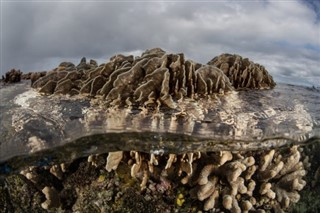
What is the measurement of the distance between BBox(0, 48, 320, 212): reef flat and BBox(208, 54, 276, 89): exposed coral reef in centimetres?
4

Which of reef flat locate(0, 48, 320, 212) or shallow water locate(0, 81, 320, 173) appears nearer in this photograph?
shallow water locate(0, 81, 320, 173)

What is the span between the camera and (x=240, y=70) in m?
8.27

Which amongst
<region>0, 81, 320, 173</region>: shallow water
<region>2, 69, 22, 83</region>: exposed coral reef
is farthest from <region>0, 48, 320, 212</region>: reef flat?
<region>2, 69, 22, 83</region>: exposed coral reef

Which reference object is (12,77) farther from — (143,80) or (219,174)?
(219,174)

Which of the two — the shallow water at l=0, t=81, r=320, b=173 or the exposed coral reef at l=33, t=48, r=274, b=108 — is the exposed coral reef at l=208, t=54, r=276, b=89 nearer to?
the exposed coral reef at l=33, t=48, r=274, b=108

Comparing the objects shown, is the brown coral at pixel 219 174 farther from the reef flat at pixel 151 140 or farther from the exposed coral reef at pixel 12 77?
the exposed coral reef at pixel 12 77

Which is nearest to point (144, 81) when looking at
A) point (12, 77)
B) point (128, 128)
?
point (128, 128)

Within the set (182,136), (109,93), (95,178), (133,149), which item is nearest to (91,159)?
(95,178)

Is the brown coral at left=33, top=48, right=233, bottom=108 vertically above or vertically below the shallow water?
above

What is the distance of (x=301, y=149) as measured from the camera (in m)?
8.45

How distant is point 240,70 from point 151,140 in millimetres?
2987

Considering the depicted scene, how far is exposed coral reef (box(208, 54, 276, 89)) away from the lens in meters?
8.13

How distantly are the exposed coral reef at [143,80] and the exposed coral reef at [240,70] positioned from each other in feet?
2.49

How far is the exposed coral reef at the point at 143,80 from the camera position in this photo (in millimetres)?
6160
